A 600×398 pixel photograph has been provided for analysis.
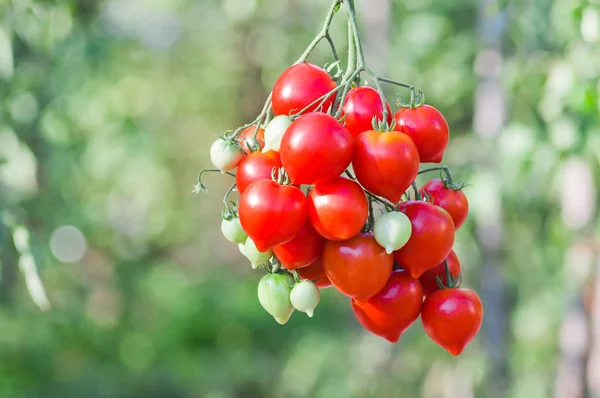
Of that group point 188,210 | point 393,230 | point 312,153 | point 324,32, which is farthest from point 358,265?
point 188,210

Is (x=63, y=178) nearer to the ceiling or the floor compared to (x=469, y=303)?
nearer to the floor

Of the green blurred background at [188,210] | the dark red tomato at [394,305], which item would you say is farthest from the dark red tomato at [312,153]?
the green blurred background at [188,210]

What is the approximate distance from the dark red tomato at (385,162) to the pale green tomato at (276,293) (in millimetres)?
183

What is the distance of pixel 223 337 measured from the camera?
29.4ft

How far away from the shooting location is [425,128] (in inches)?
38.1

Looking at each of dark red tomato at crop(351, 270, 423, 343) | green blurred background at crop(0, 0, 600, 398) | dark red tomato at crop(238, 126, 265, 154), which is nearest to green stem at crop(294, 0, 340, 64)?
dark red tomato at crop(238, 126, 265, 154)

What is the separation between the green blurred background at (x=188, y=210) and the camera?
7.79ft

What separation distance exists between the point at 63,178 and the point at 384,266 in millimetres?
2470

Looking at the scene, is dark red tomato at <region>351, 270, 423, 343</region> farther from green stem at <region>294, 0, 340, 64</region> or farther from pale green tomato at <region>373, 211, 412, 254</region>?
green stem at <region>294, 0, 340, 64</region>

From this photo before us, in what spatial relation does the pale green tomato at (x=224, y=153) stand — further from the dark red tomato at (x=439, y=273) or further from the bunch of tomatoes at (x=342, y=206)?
the dark red tomato at (x=439, y=273)

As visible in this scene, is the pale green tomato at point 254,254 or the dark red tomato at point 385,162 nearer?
the dark red tomato at point 385,162

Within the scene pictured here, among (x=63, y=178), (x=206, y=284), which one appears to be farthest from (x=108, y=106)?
(x=206, y=284)

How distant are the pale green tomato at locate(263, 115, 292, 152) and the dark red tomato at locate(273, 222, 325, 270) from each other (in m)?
0.12

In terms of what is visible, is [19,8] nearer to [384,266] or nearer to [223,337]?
[384,266]
